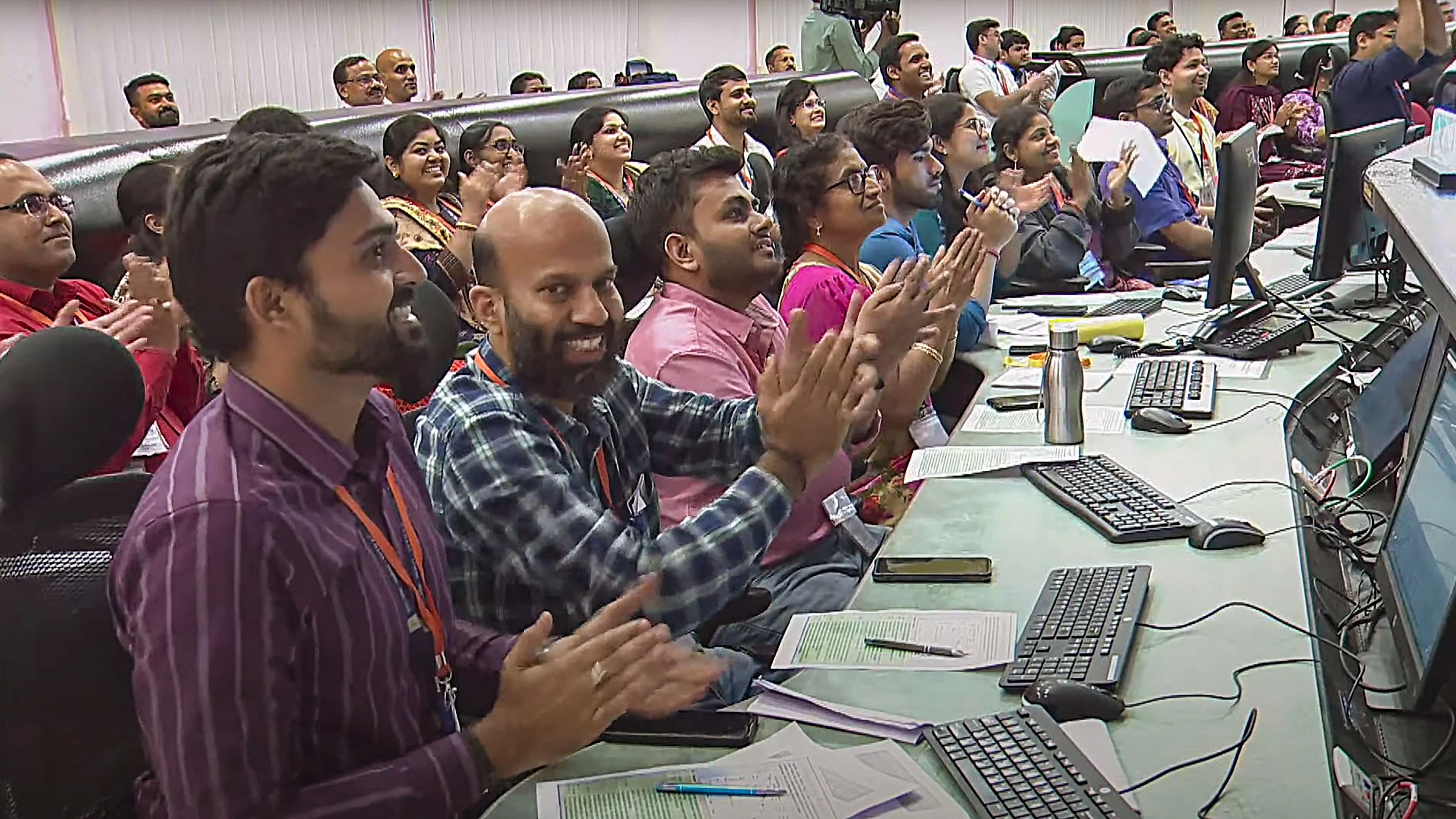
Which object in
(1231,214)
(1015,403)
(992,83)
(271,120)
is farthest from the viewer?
(992,83)

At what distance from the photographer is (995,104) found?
7.39 m

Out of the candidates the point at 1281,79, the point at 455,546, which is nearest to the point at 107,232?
the point at 455,546

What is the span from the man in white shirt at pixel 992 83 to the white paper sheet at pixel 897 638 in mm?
4806

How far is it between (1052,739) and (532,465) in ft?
2.10

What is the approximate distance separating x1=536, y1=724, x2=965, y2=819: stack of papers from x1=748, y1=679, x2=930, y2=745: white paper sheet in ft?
0.10

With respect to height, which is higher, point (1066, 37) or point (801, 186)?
point (801, 186)

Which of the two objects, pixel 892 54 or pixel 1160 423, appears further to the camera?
pixel 892 54

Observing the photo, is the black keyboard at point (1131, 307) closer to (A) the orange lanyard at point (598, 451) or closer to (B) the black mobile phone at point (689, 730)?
(A) the orange lanyard at point (598, 451)

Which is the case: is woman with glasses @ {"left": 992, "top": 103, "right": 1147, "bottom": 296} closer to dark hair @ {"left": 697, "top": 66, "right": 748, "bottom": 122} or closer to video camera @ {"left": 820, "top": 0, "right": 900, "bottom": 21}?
dark hair @ {"left": 697, "top": 66, "right": 748, "bottom": 122}

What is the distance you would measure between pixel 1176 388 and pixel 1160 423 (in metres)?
0.25

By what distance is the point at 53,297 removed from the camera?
2.84 metres

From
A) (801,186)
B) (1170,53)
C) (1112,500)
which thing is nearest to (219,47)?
(1170,53)

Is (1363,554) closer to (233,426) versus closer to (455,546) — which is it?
(455,546)

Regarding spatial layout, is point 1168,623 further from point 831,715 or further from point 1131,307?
point 1131,307
